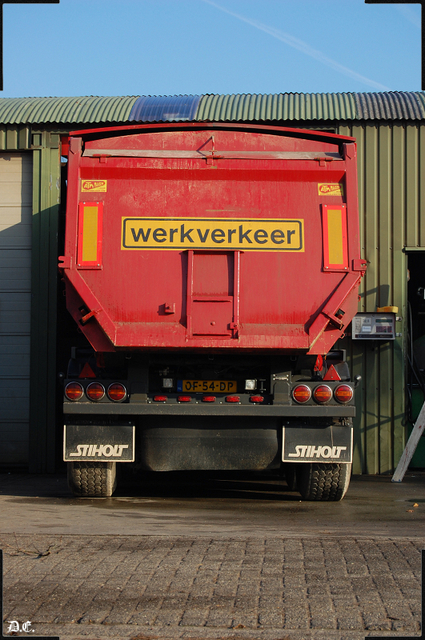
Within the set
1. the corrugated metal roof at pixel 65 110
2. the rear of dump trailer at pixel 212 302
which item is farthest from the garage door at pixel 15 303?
the rear of dump trailer at pixel 212 302

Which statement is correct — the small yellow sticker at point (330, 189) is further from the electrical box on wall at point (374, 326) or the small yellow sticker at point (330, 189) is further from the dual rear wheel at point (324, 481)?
the electrical box on wall at point (374, 326)

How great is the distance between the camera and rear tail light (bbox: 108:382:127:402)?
7145mm

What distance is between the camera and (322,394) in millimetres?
7113

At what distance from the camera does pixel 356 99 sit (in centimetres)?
1082

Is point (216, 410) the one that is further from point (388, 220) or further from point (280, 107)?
point (280, 107)

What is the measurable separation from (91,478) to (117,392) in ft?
3.55

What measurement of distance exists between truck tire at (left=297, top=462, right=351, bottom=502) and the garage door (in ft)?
16.2

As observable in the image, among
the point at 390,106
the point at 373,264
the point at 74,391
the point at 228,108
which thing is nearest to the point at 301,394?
the point at 74,391

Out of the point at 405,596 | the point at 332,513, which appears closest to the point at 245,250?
the point at 332,513

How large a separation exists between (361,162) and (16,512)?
23.4ft

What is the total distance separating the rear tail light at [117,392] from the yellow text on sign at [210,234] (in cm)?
146

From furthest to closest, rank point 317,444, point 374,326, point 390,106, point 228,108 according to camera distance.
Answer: point 228,108
point 390,106
point 374,326
point 317,444

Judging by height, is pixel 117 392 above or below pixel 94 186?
below

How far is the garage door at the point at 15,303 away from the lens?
10.5m
